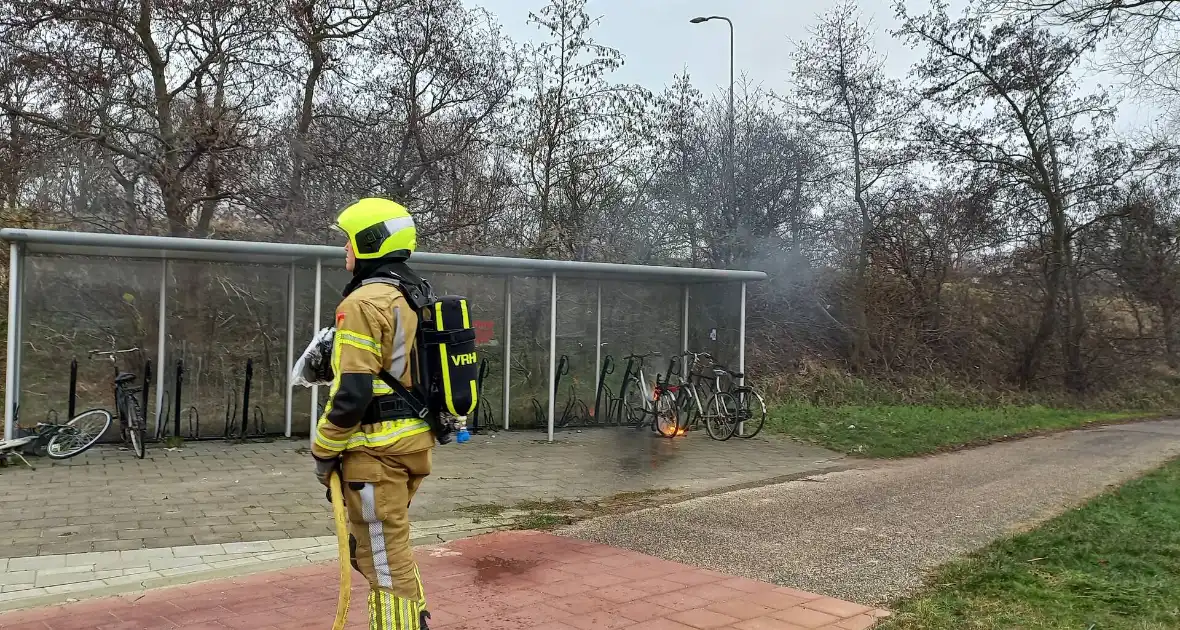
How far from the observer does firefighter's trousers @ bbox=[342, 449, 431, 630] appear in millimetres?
3096

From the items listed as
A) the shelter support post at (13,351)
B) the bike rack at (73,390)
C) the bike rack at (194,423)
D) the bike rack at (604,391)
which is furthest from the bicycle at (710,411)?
the shelter support post at (13,351)

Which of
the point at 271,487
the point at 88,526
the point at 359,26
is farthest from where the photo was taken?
the point at 359,26

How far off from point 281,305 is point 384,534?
26.3 feet

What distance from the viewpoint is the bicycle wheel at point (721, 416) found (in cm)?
1084

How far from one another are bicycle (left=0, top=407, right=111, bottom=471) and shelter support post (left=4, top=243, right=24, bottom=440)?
202mm

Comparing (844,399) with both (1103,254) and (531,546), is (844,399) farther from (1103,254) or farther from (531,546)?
(531,546)

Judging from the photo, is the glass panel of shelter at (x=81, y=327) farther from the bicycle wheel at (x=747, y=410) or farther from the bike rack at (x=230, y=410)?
the bicycle wheel at (x=747, y=410)

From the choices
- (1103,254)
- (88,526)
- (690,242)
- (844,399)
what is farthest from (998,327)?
(88,526)

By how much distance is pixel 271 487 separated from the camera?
23.9 feet

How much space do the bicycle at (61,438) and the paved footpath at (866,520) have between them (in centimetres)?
543

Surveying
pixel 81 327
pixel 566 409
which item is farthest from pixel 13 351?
pixel 566 409

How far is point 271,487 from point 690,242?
10.9 meters

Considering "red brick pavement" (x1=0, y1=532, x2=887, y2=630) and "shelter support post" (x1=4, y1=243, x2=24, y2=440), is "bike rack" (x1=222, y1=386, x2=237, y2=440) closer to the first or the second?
"shelter support post" (x1=4, y1=243, x2=24, y2=440)

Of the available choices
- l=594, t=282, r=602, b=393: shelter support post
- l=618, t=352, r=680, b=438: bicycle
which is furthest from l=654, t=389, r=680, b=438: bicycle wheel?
l=594, t=282, r=602, b=393: shelter support post
